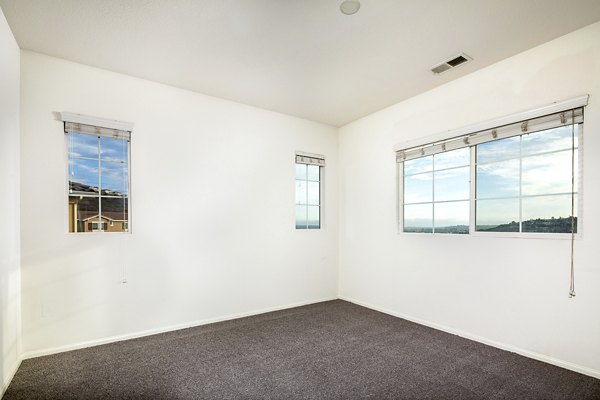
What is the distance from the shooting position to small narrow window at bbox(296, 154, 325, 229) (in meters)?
4.93

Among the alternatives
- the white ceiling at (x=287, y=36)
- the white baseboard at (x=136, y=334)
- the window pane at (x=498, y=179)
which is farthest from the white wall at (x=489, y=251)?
the white baseboard at (x=136, y=334)

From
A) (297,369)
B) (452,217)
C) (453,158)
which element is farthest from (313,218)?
(297,369)

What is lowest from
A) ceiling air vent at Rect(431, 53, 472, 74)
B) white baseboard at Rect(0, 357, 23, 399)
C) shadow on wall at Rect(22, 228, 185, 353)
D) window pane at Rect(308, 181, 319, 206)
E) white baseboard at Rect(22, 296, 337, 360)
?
white baseboard at Rect(22, 296, 337, 360)

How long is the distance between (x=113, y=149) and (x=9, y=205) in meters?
1.10

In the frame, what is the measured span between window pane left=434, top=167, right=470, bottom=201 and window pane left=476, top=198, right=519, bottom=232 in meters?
0.23

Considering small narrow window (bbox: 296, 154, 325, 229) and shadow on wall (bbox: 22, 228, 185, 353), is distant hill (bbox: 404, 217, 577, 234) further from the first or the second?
shadow on wall (bbox: 22, 228, 185, 353)

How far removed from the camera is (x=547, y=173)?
9.67ft

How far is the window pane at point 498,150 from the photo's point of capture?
3176 mm

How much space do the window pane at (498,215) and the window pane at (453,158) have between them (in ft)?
1.66

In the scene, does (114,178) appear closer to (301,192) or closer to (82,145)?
(82,145)

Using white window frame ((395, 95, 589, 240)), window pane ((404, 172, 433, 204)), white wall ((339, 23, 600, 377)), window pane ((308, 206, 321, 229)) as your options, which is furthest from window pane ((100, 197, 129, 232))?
window pane ((404, 172, 433, 204))

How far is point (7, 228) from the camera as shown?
2551mm

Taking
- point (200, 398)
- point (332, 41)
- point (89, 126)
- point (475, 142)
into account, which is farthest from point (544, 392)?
point (89, 126)

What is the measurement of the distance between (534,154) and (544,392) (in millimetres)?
2038
